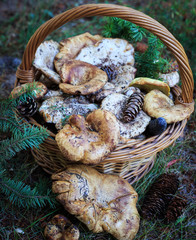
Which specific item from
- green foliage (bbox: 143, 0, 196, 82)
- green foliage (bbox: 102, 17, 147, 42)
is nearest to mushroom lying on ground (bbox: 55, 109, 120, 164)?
green foliage (bbox: 102, 17, 147, 42)

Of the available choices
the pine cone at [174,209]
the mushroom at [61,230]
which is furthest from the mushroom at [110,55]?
the mushroom at [61,230]

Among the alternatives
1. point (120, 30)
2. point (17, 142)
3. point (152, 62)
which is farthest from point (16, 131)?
point (120, 30)

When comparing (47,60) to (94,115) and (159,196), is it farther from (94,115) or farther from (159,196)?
(159,196)

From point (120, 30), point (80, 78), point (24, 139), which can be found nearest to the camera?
point (24, 139)

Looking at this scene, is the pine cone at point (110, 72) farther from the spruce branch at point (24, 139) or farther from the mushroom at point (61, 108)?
the spruce branch at point (24, 139)

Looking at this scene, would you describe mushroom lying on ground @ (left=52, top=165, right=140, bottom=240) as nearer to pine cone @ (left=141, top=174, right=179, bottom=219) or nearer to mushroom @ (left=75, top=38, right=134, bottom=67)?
pine cone @ (left=141, top=174, right=179, bottom=219)
